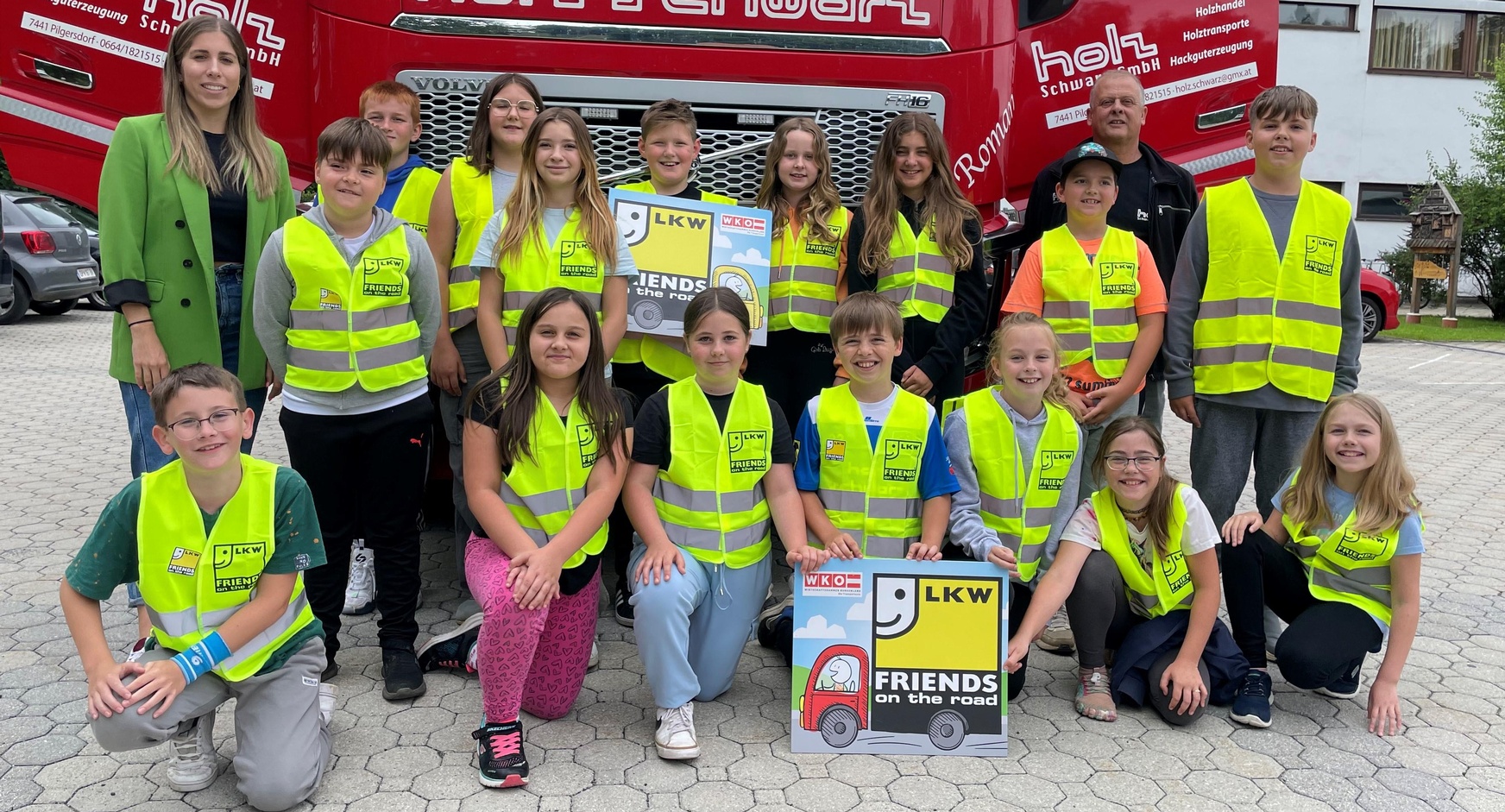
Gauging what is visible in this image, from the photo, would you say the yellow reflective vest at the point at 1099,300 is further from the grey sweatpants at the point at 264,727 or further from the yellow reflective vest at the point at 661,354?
the grey sweatpants at the point at 264,727

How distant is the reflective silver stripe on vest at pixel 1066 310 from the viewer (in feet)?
12.2

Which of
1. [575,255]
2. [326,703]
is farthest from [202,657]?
[575,255]

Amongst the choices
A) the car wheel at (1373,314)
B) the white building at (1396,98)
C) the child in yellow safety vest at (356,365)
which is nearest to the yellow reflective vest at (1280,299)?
the child in yellow safety vest at (356,365)

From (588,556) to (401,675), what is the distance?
26.5 inches

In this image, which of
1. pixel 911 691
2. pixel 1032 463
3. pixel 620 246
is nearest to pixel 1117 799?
pixel 911 691

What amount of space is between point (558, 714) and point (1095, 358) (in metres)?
2.03

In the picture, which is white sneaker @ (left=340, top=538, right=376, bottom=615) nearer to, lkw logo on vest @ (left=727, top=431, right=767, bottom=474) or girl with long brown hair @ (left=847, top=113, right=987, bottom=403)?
lkw logo on vest @ (left=727, top=431, right=767, bottom=474)

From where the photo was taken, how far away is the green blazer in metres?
3.19

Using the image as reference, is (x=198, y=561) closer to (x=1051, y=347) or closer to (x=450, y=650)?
(x=450, y=650)

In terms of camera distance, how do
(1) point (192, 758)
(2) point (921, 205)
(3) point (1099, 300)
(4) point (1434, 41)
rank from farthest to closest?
1. (4) point (1434, 41)
2. (2) point (921, 205)
3. (3) point (1099, 300)
4. (1) point (192, 758)

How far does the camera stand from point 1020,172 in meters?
4.44

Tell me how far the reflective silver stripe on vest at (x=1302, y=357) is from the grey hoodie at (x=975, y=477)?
692 mm

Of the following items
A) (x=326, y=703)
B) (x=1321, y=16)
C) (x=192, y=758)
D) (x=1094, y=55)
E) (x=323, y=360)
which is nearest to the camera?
(x=192, y=758)

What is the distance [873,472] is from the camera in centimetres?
327
